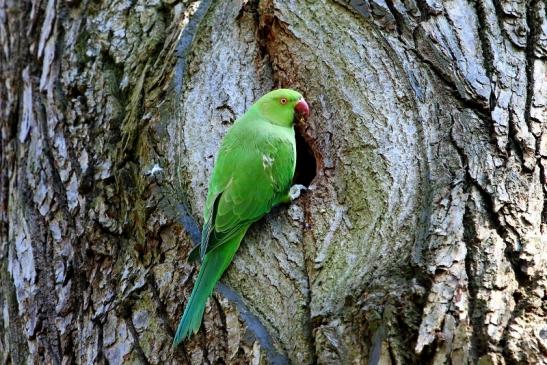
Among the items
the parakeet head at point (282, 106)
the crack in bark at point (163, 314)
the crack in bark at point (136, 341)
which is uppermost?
the parakeet head at point (282, 106)

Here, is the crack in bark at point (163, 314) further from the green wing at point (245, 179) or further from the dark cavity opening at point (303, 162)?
the dark cavity opening at point (303, 162)

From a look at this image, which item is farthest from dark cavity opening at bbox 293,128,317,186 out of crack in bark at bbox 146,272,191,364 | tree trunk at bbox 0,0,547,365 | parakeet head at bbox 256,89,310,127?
crack in bark at bbox 146,272,191,364

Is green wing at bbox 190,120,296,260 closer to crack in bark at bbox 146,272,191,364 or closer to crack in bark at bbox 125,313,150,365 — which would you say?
crack in bark at bbox 146,272,191,364

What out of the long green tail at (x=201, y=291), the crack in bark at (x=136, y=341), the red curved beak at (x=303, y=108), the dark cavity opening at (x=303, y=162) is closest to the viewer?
the long green tail at (x=201, y=291)

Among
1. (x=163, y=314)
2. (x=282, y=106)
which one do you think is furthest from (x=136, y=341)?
(x=282, y=106)

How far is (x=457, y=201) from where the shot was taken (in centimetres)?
285

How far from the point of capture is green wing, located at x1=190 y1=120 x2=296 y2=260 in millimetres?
3209

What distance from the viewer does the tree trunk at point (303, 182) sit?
8.73 ft

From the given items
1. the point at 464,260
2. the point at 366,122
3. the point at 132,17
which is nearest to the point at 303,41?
the point at 366,122

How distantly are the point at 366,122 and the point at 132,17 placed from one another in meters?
1.59

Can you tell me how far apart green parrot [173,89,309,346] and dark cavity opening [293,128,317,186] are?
15 cm

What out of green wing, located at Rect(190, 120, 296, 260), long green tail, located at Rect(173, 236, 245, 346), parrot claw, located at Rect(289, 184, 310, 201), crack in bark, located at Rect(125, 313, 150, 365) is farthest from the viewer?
parrot claw, located at Rect(289, 184, 310, 201)

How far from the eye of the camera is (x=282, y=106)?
3.51 m

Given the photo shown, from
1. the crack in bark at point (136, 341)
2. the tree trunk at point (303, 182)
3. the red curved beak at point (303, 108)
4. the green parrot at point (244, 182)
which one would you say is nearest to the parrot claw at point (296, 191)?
the green parrot at point (244, 182)
